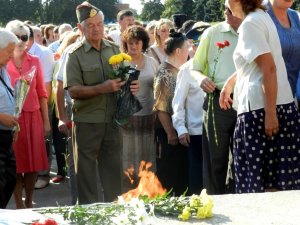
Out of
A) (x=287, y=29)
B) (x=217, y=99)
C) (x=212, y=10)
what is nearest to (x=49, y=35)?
(x=217, y=99)

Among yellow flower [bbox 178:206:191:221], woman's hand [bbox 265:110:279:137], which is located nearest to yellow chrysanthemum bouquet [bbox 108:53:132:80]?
woman's hand [bbox 265:110:279:137]

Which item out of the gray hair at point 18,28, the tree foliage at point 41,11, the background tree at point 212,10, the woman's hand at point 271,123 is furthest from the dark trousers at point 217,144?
the tree foliage at point 41,11

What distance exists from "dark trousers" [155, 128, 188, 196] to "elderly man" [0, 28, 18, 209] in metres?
1.52

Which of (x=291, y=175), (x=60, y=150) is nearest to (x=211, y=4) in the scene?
(x=60, y=150)

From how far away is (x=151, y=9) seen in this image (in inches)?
4085

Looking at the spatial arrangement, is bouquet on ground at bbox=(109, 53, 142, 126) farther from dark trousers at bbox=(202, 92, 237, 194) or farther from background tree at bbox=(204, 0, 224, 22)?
background tree at bbox=(204, 0, 224, 22)

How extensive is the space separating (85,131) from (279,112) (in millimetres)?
1988

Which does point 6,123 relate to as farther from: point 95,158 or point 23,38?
point 23,38

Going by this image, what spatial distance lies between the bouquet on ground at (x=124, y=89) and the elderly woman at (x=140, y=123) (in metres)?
0.72

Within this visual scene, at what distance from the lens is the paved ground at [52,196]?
280 inches

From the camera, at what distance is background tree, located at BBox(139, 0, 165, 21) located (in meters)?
102

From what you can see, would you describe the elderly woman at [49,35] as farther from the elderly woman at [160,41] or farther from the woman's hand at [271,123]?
the woman's hand at [271,123]

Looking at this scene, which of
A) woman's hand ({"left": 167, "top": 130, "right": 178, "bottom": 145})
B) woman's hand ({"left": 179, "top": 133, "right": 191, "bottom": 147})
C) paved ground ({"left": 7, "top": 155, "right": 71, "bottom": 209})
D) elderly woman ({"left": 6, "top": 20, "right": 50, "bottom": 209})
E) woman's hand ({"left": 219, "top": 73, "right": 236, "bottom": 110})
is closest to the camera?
woman's hand ({"left": 219, "top": 73, "right": 236, "bottom": 110})

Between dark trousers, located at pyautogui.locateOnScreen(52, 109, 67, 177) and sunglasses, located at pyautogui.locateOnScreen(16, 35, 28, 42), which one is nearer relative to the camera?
sunglasses, located at pyautogui.locateOnScreen(16, 35, 28, 42)
